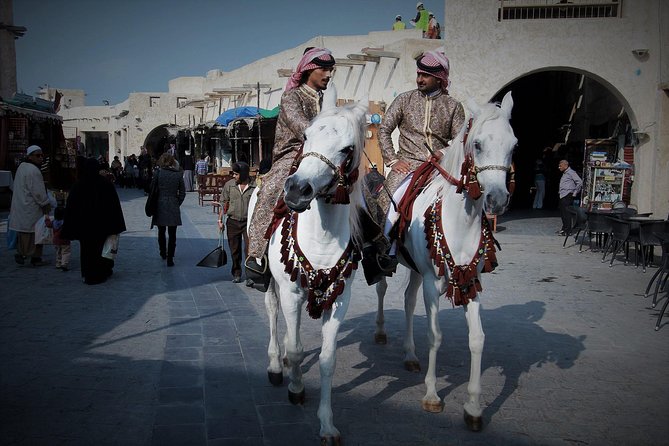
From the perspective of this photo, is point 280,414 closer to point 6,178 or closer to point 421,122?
point 421,122

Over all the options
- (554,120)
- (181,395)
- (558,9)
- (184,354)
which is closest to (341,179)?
(181,395)

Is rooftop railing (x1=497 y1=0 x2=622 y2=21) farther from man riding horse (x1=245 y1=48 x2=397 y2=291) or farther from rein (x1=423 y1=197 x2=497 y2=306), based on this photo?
rein (x1=423 y1=197 x2=497 y2=306)

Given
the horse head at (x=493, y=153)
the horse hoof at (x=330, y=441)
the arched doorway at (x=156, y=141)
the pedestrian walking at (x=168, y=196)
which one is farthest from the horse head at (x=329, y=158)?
the arched doorway at (x=156, y=141)

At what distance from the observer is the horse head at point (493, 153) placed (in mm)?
3350

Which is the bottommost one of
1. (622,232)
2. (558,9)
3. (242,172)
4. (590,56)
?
(622,232)

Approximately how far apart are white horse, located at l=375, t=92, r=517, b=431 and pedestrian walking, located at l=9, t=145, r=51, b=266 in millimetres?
7418

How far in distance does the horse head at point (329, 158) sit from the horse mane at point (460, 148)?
78 centimetres

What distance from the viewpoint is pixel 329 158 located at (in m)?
3.14

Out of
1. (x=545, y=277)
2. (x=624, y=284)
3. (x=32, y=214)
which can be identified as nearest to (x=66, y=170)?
(x=32, y=214)

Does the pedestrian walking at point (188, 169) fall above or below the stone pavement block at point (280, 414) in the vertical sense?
above

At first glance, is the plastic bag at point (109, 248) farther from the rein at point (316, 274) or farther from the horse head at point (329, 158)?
the horse head at point (329, 158)

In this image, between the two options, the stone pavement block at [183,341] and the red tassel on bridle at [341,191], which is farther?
the stone pavement block at [183,341]

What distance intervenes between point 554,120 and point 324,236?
22211 millimetres

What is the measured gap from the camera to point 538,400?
4.25 m
